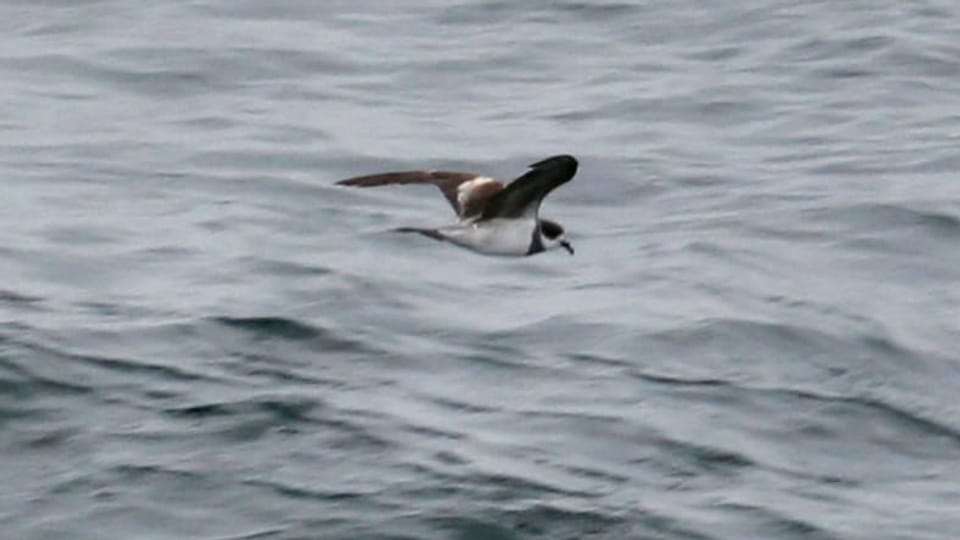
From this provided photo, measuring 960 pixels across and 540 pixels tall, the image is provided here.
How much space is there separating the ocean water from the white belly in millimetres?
1054

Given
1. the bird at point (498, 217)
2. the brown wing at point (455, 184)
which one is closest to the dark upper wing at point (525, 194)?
the bird at point (498, 217)

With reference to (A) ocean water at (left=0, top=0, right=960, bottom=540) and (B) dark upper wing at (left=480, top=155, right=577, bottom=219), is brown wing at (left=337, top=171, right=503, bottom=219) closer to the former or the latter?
(B) dark upper wing at (left=480, top=155, right=577, bottom=219)

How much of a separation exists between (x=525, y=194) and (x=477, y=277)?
417 cm

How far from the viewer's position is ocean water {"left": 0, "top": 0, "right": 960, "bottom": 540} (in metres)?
14.5

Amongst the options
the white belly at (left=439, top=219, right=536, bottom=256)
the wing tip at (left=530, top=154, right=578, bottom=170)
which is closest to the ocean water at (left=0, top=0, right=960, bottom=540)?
the white belly at (left=439, top=219, right=536, bottom=256)

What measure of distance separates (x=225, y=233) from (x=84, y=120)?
3.75 meters

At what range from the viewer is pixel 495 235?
1483 centimetres

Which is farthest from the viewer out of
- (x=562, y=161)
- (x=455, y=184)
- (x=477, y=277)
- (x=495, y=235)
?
(x=477, y=277)

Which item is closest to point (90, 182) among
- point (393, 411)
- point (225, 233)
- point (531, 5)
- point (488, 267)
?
point (225, 233)

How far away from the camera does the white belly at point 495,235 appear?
14.7 meters

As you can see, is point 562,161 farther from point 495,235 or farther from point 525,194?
point 495,235

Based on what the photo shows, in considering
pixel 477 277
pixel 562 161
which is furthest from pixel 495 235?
pixel 477 277

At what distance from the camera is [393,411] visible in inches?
614

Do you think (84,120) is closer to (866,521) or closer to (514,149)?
(514,149)
